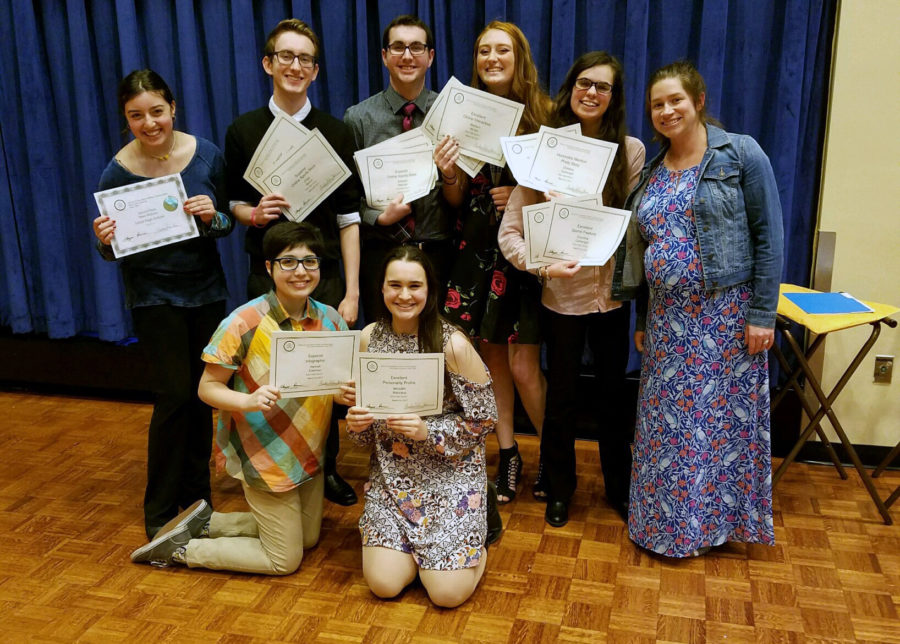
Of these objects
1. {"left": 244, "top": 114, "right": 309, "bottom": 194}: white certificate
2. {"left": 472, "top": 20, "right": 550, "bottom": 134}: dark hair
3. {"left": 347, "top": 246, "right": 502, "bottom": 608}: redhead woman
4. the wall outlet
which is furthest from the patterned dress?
the wall outlet

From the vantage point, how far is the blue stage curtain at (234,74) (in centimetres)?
335

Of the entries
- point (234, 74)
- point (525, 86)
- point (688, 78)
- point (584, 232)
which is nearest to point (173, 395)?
point (584, 232)

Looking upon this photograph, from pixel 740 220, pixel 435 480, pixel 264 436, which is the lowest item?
pixel 435 480

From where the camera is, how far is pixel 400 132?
9.73 ft

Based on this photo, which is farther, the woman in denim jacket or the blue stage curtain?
the blue stage curtain

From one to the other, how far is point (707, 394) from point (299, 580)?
1438 millimetres

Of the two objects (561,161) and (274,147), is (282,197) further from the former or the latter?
(561,161)

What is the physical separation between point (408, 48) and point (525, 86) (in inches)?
16.5

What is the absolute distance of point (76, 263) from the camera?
438 cm

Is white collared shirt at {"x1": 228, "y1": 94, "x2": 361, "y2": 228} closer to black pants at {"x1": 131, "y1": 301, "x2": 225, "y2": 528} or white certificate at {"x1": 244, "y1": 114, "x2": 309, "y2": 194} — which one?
white certificate at {"x1": 244, "y1": 114, "x2": 309, "y2": 194}

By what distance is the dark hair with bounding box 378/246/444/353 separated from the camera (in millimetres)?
2480

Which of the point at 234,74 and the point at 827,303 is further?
the point at 234,74

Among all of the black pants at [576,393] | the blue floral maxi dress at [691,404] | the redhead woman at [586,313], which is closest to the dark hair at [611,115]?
the redhead woman at [586,313]

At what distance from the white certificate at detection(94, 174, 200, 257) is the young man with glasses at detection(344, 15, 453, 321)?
65cm
